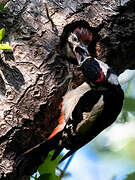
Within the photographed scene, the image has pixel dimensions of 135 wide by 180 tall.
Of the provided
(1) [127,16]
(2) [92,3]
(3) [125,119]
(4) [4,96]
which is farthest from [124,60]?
(4) [4,96]

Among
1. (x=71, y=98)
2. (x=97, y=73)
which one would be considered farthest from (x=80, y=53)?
(x=71, y=98)

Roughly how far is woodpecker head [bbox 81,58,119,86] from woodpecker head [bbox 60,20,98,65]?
3.4 inches

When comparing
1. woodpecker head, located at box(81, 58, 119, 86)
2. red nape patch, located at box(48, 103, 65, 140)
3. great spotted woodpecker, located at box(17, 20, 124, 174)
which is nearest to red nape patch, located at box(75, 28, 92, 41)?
great spotted woodpecker, located at box(17, 20, 124, 174)

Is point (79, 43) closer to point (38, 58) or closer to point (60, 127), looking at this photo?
point (38, 58)

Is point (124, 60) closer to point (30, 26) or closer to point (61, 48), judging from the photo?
point (61, 48)

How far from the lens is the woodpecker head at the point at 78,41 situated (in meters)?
2.21

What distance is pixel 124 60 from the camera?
7.76 feet

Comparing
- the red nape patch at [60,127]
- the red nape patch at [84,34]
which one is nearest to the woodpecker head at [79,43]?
the red nape patch at [84,34]

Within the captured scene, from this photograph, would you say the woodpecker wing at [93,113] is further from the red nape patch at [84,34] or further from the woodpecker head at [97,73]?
the red nape patch at [84,34]

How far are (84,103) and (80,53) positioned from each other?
1.10 ft

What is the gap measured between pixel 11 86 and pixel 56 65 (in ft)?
1.04

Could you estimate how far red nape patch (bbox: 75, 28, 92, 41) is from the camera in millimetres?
2209

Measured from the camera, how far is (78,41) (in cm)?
228

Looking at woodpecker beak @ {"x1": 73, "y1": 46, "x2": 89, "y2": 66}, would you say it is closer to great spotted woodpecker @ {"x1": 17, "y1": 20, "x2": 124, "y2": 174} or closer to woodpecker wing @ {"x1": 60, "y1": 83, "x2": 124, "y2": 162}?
great spotted woodpecker @ {"x1": 17, "y1": 20, "x2": 124, "y2": 174}
